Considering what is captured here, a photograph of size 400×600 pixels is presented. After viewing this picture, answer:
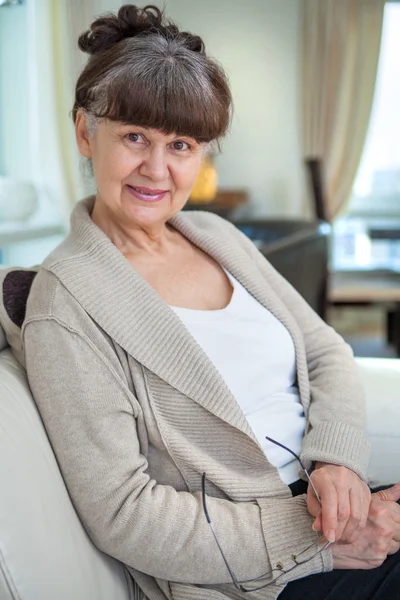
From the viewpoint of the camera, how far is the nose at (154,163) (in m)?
1.18

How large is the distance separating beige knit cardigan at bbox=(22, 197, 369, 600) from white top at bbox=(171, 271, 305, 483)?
1.4 inches

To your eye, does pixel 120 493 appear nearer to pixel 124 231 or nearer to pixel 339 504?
pixel 339 504

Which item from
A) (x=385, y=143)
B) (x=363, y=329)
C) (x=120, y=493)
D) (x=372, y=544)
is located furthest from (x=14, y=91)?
(x=385, y=143)

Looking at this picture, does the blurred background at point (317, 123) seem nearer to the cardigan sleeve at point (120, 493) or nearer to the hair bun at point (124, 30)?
the hair bun at point (124, 30)

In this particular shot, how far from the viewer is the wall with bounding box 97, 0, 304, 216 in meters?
6.62

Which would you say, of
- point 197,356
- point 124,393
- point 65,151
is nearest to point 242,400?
point 197,356

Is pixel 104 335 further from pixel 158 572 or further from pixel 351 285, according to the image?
pixel 351 285

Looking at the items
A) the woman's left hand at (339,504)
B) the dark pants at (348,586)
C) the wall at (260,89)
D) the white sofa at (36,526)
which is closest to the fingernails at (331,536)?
the woman's left hand at (339,504)

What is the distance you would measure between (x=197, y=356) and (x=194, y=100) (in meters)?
0.39

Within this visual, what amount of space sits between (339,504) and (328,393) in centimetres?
31

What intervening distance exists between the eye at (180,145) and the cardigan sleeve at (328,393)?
353 millimetres

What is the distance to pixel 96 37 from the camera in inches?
47.8

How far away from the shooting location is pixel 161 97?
44.3 inches

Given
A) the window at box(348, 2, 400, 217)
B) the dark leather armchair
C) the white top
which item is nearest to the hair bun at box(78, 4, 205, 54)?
the white top
